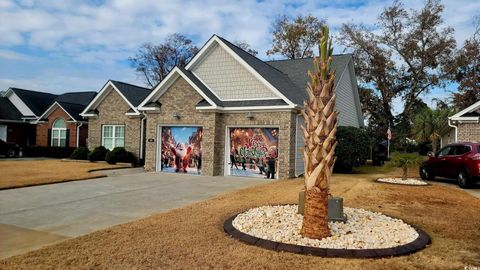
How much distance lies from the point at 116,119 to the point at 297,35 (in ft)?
→ 72.3

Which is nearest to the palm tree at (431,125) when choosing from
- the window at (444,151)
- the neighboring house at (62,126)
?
the window at (444,151)

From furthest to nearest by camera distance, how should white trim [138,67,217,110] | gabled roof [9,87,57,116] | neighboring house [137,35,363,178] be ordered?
gabled roof [9,87,57,116], white trim [138,67,217,110], neighboring house [137,35,363,178]

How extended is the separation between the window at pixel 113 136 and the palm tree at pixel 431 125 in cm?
2009

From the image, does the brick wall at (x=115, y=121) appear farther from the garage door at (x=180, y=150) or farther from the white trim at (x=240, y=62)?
the white trim at (x=240, y=62)

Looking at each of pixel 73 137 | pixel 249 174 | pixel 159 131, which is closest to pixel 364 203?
pixel 249 174

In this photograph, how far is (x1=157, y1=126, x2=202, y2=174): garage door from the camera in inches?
666

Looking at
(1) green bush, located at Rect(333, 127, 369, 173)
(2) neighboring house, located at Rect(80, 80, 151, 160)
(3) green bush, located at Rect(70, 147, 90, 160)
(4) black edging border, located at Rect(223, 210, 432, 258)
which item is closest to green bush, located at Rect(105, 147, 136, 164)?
(2) neighboring house, located at Rect(80, 80, 151, 160)

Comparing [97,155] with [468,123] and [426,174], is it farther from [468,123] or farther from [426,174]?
[468,123]

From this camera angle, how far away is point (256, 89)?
16344mm

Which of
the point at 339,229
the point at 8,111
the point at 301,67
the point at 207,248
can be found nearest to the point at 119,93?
the point at 301,67

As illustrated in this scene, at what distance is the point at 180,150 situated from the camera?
17438mm

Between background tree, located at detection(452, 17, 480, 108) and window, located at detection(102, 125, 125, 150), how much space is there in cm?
3089

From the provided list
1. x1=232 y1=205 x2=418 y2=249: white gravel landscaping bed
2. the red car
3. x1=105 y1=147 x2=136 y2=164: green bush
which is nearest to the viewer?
x1=232 y1=205 x2=418 y2=249: white gravel landscaping bed

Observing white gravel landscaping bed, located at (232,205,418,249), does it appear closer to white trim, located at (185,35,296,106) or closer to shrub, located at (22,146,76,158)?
white trim, located at (185,35,296,106)
